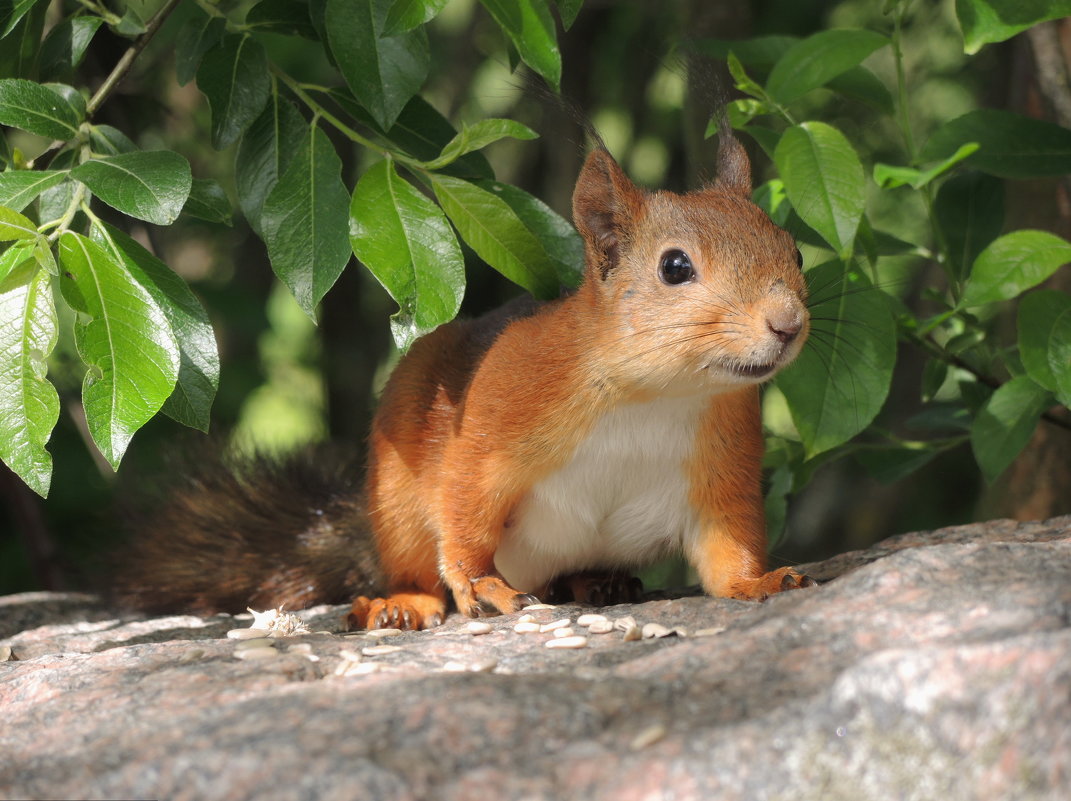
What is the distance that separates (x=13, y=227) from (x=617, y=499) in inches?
51.4

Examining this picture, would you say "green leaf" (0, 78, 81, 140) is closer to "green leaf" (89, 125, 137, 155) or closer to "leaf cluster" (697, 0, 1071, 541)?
"green leaf" (89, 125, 137, 155)

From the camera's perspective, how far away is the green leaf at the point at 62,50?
2.54m

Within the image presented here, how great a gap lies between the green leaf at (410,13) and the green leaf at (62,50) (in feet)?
2.65

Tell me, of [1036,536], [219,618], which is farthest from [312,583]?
[1036,536]

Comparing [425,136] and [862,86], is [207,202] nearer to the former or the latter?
[425,136]

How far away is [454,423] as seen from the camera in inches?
109

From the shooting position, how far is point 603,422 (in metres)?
2.55

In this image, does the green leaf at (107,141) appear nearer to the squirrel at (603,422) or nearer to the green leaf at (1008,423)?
the squirrel at (603,422)

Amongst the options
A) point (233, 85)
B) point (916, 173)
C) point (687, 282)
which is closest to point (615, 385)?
point (687, 282)

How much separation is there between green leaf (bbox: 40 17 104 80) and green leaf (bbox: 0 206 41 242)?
2.20 ft

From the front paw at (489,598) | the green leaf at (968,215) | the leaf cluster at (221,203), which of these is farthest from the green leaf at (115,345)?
the green leaf at (968,215)

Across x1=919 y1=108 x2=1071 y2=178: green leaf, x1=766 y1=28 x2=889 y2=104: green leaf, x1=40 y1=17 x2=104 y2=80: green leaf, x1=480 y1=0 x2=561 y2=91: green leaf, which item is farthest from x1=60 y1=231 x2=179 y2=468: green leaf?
x1=919 y1=108 x2=1071 y2=178: green leaf

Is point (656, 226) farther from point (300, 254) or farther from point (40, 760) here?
point (40, 760)

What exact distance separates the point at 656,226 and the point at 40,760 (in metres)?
1.54
